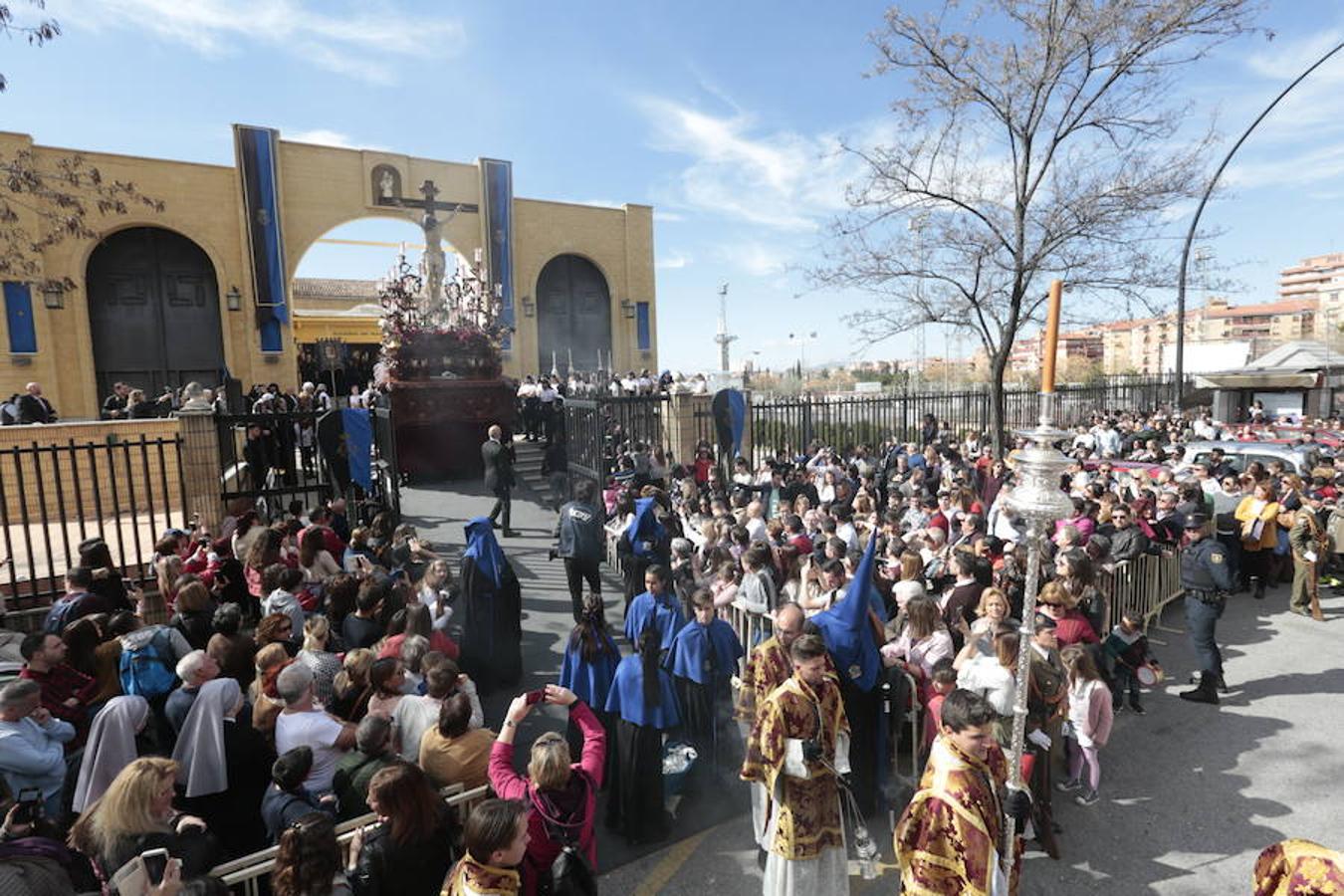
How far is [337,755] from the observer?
3.93 m

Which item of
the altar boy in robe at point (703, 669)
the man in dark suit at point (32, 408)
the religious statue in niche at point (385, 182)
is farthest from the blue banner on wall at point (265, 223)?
the altar boy in robe at point (703, 669)

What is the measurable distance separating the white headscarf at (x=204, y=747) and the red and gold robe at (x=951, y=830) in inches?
143

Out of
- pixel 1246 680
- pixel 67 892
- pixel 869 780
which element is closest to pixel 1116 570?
pixel 1246 680

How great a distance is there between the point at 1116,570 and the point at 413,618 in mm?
7163

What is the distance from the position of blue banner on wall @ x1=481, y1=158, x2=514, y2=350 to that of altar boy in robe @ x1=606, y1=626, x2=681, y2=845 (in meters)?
21.5

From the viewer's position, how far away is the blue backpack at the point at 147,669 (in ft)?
14.8

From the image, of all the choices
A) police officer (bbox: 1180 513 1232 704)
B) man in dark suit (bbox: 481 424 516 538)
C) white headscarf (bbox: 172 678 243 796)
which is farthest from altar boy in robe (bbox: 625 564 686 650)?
man in dark suit (bbox: 481 424 516 538)

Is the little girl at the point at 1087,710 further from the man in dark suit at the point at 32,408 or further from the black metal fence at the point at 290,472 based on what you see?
the man in dark suit at the point at 32,408

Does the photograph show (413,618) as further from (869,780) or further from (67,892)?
(869,780)

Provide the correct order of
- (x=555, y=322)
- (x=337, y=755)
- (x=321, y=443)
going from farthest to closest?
(x=555, y=322), (x=321, y=443), (x=337, y=755)

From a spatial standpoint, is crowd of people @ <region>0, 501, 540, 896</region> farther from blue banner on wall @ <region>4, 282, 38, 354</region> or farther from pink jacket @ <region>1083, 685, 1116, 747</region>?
blue banner on wall @ <region>4, 282, 38, 354</region>

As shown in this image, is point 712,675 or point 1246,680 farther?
point 1246,680

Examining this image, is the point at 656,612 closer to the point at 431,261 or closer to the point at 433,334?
the point at 433,334

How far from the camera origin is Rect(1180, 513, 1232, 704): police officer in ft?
20.7
